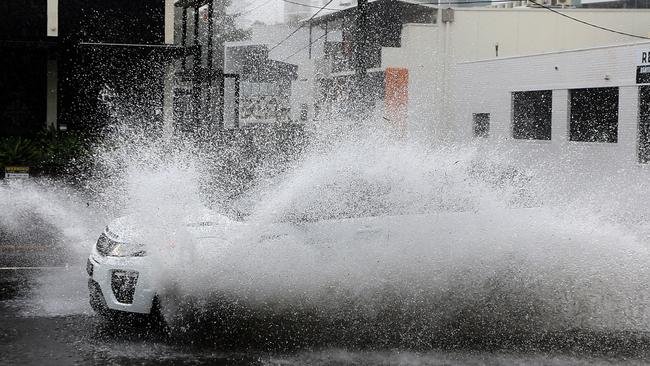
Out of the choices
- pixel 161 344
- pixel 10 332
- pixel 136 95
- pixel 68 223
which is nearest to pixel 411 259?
pixel 161 344

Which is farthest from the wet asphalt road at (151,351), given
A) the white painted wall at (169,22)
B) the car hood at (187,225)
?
the white painted wall at (169,22)

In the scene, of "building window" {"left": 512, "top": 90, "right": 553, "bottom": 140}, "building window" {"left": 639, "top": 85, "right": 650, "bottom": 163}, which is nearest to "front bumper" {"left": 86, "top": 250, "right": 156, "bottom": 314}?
"building window" {"left": 639, "top": 85, "right": 650, "bottom": 163}

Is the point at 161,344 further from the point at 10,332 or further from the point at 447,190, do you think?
the point at 447,190

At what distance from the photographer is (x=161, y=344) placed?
650 centimetres

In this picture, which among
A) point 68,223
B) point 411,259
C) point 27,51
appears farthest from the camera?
point 27,51

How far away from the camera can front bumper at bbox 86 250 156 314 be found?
21.3 feet

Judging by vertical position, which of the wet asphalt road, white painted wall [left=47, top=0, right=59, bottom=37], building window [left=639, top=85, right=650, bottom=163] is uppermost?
white painted wall [left=47, top=0, right=59, bottom=37]

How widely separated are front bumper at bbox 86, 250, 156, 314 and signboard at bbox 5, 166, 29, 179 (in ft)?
35.7

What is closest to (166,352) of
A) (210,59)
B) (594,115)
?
(210,59)

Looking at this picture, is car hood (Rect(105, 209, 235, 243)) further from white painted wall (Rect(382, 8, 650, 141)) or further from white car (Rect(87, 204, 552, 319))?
white painted wall (Rect(382, 8, 650, 141))

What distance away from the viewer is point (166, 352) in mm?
6289

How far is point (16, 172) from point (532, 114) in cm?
1542

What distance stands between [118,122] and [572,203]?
68.7 feet

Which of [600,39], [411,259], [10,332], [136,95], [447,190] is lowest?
[10,332]
